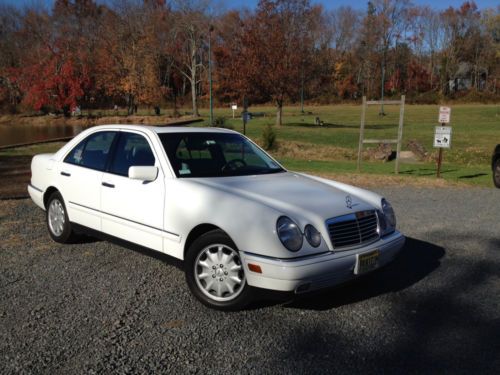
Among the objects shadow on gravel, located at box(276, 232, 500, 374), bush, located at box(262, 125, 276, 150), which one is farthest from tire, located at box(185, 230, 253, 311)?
bush, located at box(262, 125, 276, 150)

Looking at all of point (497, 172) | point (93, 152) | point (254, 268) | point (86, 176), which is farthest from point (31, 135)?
point (254, 268)

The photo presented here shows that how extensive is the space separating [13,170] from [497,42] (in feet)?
279

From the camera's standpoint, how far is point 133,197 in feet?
15.0

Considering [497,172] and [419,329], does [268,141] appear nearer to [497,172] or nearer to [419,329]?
[497,172]

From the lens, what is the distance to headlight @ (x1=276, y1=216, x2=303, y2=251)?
3.62m

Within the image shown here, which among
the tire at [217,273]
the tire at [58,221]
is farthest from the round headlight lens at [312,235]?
the tire at [58,221]

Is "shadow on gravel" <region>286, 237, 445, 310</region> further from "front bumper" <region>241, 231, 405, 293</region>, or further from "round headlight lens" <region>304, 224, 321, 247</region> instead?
"round headlight lens" <region>304, 224, 321, 247</region>

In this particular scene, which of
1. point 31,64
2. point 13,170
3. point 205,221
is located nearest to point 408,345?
point 205,221

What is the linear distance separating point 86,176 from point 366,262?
9.92 feet

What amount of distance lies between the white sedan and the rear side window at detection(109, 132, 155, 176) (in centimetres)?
1

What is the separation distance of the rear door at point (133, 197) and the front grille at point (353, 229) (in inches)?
59.3

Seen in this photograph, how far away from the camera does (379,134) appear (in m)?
30.3

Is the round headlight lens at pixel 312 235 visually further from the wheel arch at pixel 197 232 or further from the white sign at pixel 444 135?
the white sign at pixel 444 135

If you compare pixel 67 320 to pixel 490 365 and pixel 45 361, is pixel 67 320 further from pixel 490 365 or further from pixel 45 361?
pixel 490 365
